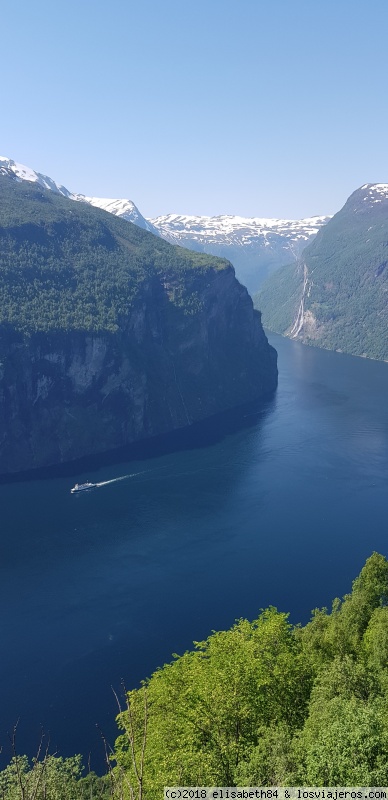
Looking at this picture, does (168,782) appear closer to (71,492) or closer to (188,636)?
(188,636)

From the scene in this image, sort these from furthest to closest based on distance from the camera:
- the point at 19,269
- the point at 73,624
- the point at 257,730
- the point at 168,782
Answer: the point at 19,269 → the point at 73,624 → the point at 257,730 → the point at 168,782

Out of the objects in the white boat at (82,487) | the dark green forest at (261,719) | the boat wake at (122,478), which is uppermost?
the dark green forest at (261,719)

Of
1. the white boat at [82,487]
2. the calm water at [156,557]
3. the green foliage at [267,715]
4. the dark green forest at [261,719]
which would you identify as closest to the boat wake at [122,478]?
the calm water at [156,557]

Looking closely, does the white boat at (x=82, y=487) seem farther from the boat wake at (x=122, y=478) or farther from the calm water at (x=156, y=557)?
the calm water at (x=156, y=557)

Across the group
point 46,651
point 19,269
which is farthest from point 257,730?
point 19,269

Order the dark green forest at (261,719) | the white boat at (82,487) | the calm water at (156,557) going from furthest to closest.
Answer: the white boat at (82,487), the calm water at (156,557), the dark green forest at (261,719)

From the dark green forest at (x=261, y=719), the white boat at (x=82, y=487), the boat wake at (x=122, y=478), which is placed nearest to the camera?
the dark green forest at (x=261, y=719)

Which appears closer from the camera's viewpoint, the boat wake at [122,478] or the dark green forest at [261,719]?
the dark green forest at [261,719]
